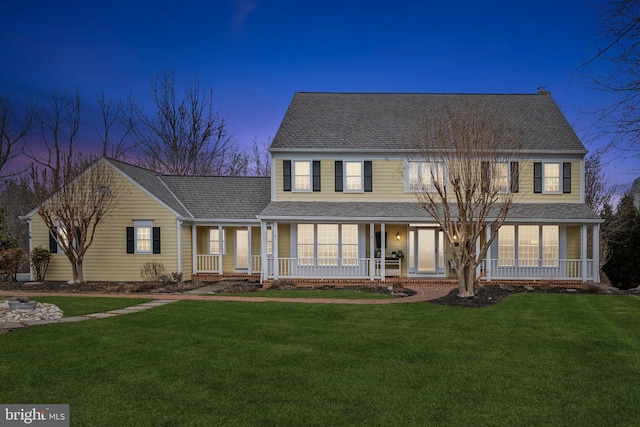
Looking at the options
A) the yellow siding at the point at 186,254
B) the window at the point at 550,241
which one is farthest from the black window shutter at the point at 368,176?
the yellow siding at the point at 186,254

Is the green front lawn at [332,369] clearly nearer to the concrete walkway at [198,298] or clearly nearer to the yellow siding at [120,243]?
the concrete walkway at [198,298]

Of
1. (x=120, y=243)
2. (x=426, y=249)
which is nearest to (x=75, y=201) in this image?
(x=120, y=243)

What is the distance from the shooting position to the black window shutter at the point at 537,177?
61.9 ft

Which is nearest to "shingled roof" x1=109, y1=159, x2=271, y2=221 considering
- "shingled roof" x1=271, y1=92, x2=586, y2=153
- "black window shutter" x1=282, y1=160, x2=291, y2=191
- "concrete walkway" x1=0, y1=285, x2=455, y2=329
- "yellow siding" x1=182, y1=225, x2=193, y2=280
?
"yellow siding" x1=182, y1=225, x2=193, y2=280

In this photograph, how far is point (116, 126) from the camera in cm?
3086

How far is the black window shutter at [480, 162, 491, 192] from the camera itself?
13.0 m

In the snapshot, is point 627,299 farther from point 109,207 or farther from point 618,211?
point 109,207

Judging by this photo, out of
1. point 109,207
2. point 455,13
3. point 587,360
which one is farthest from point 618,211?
point 109,207

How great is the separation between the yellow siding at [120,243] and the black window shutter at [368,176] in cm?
915

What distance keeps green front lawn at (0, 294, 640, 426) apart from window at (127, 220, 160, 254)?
8740mm

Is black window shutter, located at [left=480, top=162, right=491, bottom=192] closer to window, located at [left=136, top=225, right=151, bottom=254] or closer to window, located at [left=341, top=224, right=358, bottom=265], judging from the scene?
window, located at [left=341, top=224, right=358, bottom=265]

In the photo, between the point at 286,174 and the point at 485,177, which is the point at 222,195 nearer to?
the point at 286,174

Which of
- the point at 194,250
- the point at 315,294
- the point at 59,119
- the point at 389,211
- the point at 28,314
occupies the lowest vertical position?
the point at 315,294

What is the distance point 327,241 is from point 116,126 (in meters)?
21.3
